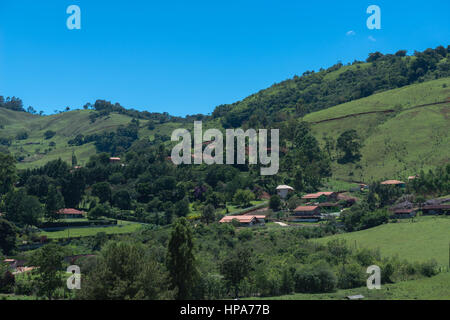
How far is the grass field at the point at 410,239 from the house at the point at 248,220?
1625 centimetres

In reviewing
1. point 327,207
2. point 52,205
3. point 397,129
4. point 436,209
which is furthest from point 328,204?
point 52,205

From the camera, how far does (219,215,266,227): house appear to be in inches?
2898

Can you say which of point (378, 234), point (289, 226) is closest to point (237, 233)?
point (289, 226)

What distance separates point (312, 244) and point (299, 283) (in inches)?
484

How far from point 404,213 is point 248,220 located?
23.4 m

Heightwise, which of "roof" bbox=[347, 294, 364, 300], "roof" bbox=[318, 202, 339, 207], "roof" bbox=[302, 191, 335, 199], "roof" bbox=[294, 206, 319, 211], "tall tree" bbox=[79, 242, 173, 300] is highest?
"roof" bbox=[302, 191, 335, 199]

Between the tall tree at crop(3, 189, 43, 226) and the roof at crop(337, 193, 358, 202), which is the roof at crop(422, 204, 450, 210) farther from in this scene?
the tall tree at crop(3, 189, 43, 226)

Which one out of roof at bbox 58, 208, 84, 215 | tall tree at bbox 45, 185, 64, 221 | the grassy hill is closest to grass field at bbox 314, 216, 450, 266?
the grassy hill

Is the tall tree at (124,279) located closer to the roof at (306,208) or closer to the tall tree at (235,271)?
the tall tree at (235,271)

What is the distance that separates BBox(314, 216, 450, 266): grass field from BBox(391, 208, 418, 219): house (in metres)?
3.38

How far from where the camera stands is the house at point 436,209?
6275 cm
